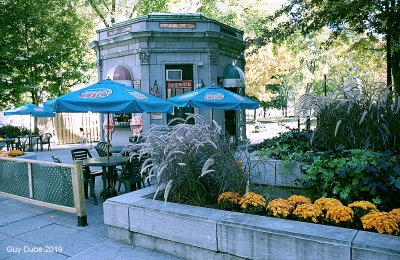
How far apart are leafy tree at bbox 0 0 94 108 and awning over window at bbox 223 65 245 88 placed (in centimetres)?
1159

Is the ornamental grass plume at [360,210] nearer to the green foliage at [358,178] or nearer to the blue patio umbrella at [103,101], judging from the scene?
the green foliage at [358,178]

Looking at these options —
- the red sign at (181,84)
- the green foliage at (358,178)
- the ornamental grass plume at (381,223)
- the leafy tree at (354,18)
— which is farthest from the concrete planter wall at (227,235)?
the red sign at (181,84)

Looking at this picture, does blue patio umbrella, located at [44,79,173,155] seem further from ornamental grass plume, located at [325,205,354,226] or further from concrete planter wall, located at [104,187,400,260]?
ornamental grass plume, located at [325,205,354,226]

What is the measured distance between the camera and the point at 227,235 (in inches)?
131

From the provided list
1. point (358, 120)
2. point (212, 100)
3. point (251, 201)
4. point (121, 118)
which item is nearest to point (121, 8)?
point (121, 118)

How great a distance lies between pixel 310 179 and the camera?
4359 mm

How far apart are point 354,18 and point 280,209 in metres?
7.81

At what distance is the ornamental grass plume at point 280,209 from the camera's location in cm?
355

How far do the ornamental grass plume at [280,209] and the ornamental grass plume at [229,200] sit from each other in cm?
47

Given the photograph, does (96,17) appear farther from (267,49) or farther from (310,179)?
(310,179)

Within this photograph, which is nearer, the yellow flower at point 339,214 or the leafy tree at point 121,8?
the yellow flower at point 339,214

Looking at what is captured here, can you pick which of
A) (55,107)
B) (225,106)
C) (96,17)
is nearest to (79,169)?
(55,107)

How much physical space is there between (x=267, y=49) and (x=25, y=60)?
1599cm

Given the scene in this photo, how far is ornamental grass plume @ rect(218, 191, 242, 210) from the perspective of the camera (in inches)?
156
